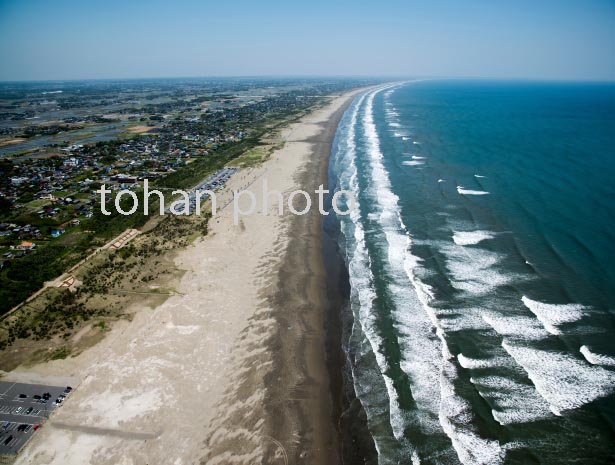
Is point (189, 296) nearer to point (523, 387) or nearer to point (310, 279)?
point (310, 279)

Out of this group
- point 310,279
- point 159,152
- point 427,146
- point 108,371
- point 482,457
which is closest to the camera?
point 482,457

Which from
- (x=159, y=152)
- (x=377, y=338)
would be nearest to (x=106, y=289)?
(x=377, y=338)

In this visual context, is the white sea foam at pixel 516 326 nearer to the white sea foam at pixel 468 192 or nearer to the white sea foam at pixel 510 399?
the white sea foam at pixel 510 399

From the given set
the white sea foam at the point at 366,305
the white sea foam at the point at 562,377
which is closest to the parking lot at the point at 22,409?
the white sea foam at the point at 366,305

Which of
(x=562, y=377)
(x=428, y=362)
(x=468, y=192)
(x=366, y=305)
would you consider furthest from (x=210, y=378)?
(x=468, y=192)

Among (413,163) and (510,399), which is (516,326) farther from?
(413,163)
